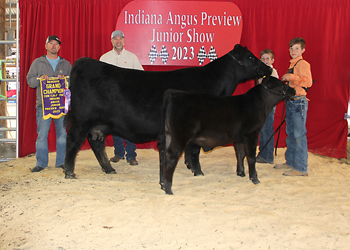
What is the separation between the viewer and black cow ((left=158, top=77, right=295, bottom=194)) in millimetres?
3125

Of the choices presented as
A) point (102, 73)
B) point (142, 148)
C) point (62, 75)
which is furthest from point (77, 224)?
point (142, 148)

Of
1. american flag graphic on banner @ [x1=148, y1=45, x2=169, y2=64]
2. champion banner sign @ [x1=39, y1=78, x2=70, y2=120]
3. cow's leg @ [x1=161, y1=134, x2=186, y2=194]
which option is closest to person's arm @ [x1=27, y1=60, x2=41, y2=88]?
champion banner sign @ [x1=39, y1=78, x2=70, y2=120]

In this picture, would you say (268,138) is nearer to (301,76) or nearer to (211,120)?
(301,76)

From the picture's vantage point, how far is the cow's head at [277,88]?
379cm

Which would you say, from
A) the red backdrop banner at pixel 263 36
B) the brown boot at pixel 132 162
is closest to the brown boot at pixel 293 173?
the red backdrop banner at pixel 263 36

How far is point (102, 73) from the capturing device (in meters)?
3.69

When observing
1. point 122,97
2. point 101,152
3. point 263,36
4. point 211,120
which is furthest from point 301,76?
point 101,152

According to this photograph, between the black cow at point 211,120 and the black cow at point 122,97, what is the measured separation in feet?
1.18

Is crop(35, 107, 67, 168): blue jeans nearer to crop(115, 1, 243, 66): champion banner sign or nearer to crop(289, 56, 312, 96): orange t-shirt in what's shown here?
crop(115, 1, 243, 66): champion banner sign

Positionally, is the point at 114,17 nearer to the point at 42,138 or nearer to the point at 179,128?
the point at 42,138

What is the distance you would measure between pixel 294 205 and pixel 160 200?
1.35m

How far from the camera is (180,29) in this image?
5484 mm

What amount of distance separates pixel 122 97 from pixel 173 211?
5.01 ft

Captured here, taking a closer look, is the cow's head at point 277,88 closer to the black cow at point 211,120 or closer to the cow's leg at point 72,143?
the black cow at point 211,120
